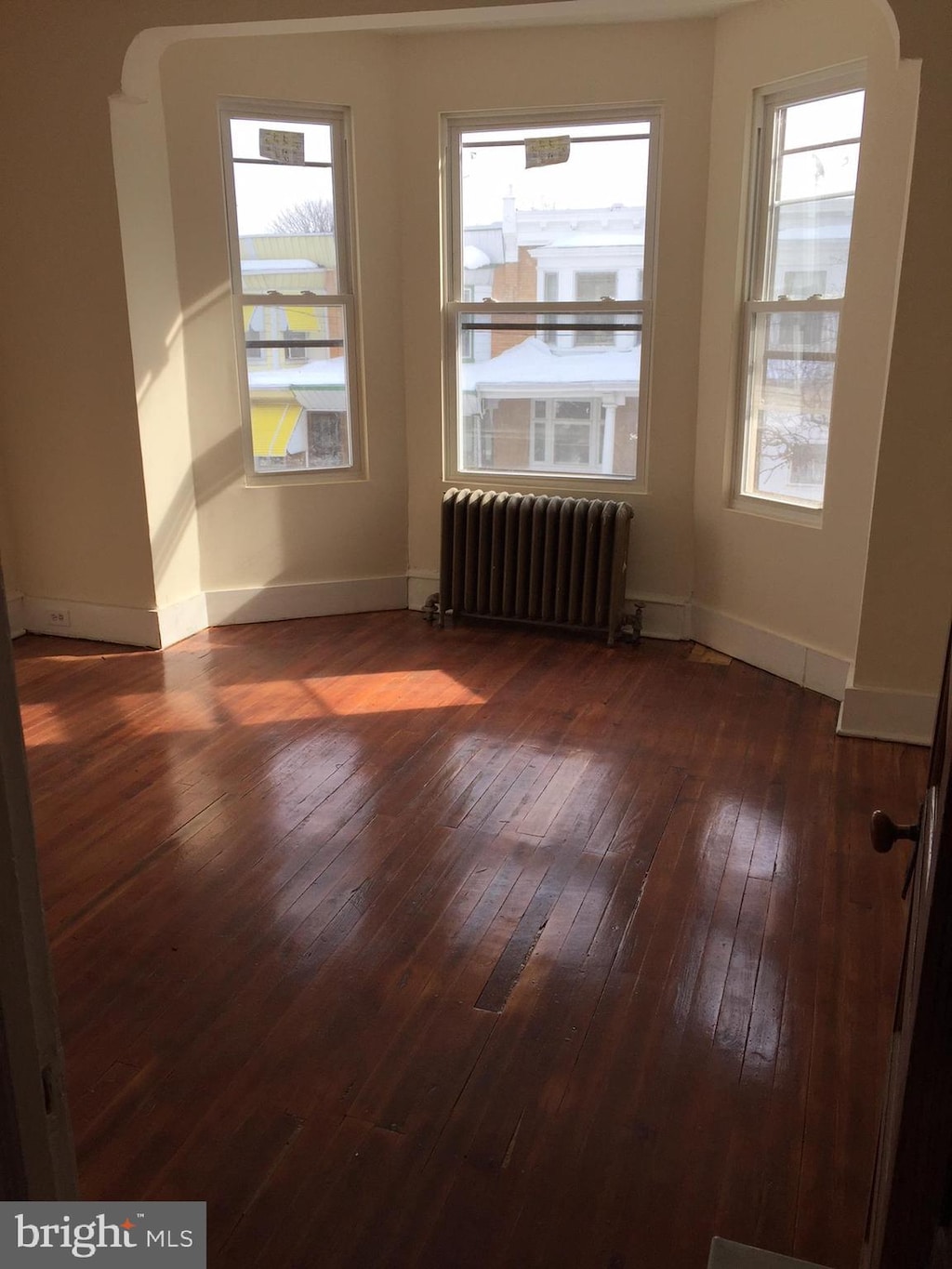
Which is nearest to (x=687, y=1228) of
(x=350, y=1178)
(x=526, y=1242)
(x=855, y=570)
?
(x=526, y=1242)

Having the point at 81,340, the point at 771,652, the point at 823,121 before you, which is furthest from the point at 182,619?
the point at 823,121

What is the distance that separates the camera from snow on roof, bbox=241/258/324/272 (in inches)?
211

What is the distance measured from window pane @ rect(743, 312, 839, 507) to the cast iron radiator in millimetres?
730

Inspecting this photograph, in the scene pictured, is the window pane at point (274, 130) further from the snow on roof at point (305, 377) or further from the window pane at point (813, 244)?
the window pane at point (813, 244)

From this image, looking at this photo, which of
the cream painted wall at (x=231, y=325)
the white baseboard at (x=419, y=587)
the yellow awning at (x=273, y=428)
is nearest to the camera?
the cream painted wall at (x=231, y=325)

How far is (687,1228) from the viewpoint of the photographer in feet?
6.49

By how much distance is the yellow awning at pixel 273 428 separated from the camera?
18.4 ft

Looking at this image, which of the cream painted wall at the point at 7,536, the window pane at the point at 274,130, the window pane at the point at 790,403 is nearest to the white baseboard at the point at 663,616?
the window pane at the point at 790,403

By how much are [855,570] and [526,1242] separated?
3.36m

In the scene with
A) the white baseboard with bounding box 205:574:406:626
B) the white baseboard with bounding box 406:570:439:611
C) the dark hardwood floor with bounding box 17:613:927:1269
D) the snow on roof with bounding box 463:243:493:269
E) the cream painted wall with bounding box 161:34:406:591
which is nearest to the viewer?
the dark hardwood floor with bounding box 17:613:927:1269

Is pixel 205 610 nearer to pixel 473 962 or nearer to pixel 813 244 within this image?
pixel 473 962

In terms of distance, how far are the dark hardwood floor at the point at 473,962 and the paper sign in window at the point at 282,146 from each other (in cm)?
277

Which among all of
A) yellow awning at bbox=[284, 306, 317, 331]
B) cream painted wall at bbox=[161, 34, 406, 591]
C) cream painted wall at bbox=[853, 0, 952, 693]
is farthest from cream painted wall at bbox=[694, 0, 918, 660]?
yellow awning at bbox=[284, 306, 317, 331]

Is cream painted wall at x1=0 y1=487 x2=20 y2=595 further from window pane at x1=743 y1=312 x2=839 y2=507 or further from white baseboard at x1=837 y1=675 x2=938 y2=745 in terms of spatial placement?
white baseboard at x1=837 y1=675 x2=938 y2=745
